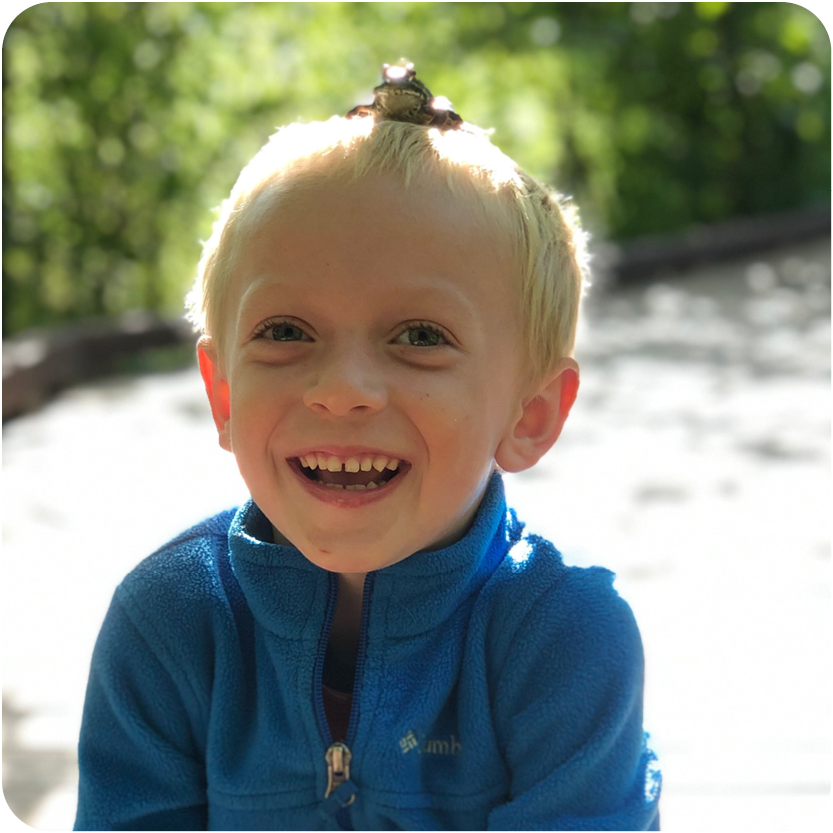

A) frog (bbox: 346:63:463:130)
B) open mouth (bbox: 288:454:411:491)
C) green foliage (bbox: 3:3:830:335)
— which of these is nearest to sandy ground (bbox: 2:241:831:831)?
open mouth (bbox: 288:454:411:491)

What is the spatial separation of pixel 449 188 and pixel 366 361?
0.73 ft

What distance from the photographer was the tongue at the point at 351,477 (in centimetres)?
135

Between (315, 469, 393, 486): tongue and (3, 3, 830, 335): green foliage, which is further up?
(3, 3, 830, 335): green foliage

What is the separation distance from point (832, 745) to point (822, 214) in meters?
8.39

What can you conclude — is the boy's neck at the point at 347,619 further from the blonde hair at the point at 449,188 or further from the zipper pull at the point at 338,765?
the blonde hair at the point at 449,188

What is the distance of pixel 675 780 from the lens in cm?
218

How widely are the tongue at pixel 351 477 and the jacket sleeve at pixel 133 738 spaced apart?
31 centimetres

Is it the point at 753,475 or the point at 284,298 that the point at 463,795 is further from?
the point at 753,475

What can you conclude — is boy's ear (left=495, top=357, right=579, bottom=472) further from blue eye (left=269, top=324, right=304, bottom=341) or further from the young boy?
blue eye (left=269, top=324, right=304, bottom=341)

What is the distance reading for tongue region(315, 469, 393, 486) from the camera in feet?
4.42

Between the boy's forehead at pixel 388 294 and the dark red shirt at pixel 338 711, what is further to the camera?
the dark red shirt at pixel 338 711

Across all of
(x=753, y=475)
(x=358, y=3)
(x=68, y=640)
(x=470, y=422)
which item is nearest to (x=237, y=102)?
(x=358, y=3)

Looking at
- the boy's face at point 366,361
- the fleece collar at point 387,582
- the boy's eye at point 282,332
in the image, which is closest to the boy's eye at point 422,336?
the boy's face at point 366,361

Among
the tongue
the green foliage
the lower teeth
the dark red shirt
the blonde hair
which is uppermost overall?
the green foliage
